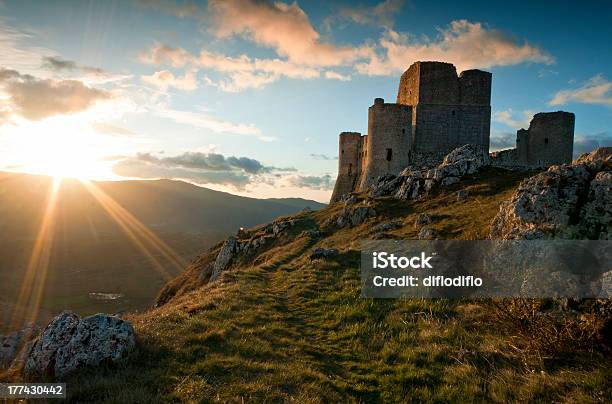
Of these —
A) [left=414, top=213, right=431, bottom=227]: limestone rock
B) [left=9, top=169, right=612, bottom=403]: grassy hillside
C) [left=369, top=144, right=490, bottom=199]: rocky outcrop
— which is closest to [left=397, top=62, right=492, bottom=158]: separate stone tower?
[left=369, top=144, right=490, bottom=199]: rocky outcrop

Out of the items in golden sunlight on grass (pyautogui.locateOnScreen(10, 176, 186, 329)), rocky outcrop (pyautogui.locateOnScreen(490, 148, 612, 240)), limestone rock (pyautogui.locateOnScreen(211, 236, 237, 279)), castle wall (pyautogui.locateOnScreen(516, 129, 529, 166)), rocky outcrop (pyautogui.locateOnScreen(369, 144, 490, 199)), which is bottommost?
golden sunlight on grass (pyautogui.locateOnScreen(10, 176, 186, 329))

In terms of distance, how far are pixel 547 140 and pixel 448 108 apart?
12.9 m

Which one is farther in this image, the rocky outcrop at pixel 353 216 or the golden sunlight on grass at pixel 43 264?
the golden sunlight on grass at pixel 43 264

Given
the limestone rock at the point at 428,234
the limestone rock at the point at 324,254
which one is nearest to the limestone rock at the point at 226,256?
the limestone rock at the point at 324,254

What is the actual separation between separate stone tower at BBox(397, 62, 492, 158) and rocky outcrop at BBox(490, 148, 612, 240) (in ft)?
94.5

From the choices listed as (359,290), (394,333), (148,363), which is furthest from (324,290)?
(148,363)

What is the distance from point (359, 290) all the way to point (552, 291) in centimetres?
715

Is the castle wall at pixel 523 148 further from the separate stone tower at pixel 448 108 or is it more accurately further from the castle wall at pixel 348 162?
the castle wall at pixel 348 162

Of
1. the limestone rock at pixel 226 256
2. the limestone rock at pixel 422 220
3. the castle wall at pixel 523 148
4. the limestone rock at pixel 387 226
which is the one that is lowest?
the limestone rock at pixel 226 256

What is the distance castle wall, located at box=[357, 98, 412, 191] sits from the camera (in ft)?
141

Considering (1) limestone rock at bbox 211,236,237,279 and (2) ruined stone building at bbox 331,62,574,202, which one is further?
(2) ruined stone building at bbox 331,62,574,202

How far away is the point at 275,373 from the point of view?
332 inches

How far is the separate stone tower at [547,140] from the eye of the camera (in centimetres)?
4244

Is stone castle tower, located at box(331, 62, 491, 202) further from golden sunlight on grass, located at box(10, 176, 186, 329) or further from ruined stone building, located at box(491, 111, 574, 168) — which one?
golden sunlight on grass, located at box(10, 176, 186, 329)
